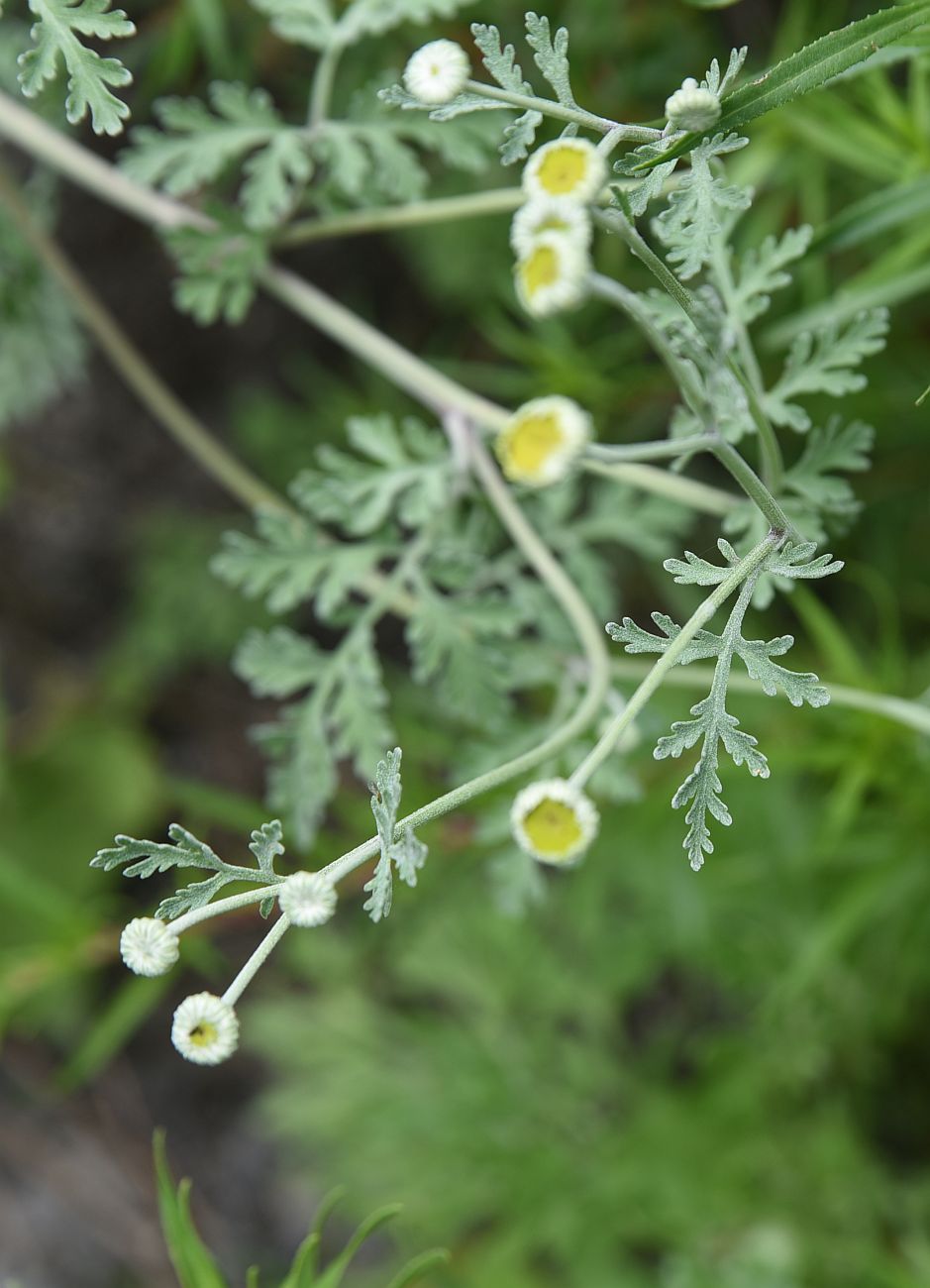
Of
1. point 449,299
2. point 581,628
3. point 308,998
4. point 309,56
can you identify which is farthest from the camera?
point 308,998

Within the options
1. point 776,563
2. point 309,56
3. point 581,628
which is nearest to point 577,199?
point 776,563

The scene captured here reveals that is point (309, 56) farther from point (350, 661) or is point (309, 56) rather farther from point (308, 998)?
point (308, 998)

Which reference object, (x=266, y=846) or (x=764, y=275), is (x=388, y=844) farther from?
(x=764, y=275)

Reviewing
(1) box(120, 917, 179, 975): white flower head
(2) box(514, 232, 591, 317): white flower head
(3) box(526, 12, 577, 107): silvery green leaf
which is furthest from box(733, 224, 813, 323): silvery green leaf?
(1) box(120, 917, 179, 975): white flower head

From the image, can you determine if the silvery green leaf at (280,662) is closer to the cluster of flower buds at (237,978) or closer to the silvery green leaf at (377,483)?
the silvery green leaf at (377,483)

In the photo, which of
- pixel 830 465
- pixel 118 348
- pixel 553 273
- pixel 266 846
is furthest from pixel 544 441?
pixel 118 348

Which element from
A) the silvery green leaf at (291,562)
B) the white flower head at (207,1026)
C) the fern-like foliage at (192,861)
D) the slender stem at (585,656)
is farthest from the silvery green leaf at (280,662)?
the white flower head at (207,1026)

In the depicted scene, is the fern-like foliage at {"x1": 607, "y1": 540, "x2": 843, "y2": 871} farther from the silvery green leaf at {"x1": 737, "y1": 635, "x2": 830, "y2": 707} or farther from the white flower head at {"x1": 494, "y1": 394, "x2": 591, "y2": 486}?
the white flower head at {"x1": 494, "y1": 394, "x2": 591, "y2": 486}
